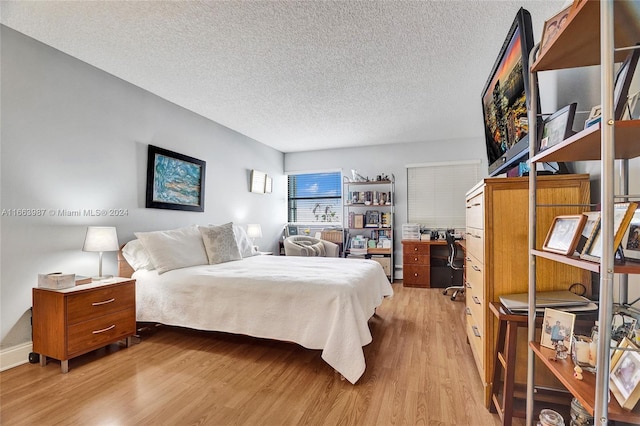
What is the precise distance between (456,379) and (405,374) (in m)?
0.33

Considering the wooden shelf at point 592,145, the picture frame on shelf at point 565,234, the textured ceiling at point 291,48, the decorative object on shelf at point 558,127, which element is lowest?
the picture frame on shelf at point 565,234

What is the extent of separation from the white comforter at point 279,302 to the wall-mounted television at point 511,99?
1406mm

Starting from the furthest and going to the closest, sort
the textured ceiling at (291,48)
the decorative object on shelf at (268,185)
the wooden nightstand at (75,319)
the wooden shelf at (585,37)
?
the decorative object on shelf at (268,185) < the wooden nightstand at (75,319) < the textured ceiling at (291,48) < the wooden shelf at (585,37)

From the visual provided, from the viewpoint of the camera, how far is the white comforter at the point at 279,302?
2049mm

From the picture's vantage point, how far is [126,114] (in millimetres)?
3061

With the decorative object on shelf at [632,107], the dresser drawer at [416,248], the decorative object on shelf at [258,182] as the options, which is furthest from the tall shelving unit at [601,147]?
the decorative object on shelf at [258,182]

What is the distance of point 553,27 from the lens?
3.55 feet

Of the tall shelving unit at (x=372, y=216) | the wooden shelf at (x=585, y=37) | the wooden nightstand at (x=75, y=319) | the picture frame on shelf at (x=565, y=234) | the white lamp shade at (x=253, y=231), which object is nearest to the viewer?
the wooden shelf at (x=585, y=37)

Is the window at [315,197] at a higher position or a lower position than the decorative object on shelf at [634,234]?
higher

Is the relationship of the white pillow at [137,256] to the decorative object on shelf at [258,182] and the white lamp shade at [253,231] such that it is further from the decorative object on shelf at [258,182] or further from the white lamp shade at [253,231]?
the decorative object on shelf at [258,182]

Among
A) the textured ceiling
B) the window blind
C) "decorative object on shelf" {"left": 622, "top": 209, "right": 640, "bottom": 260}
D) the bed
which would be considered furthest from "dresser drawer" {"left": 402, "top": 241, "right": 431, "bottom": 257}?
"decorative object on shelf" {"left": 622, "top": 209, "right": 640, "bottom": 260}

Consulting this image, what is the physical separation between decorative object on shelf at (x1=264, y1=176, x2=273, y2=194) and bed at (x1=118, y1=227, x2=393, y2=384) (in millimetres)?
2502

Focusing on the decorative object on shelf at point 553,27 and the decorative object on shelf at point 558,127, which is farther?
the decorative object on shelf at point 558,127

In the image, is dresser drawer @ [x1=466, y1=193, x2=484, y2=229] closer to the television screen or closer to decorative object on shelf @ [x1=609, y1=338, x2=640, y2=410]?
the television screen
